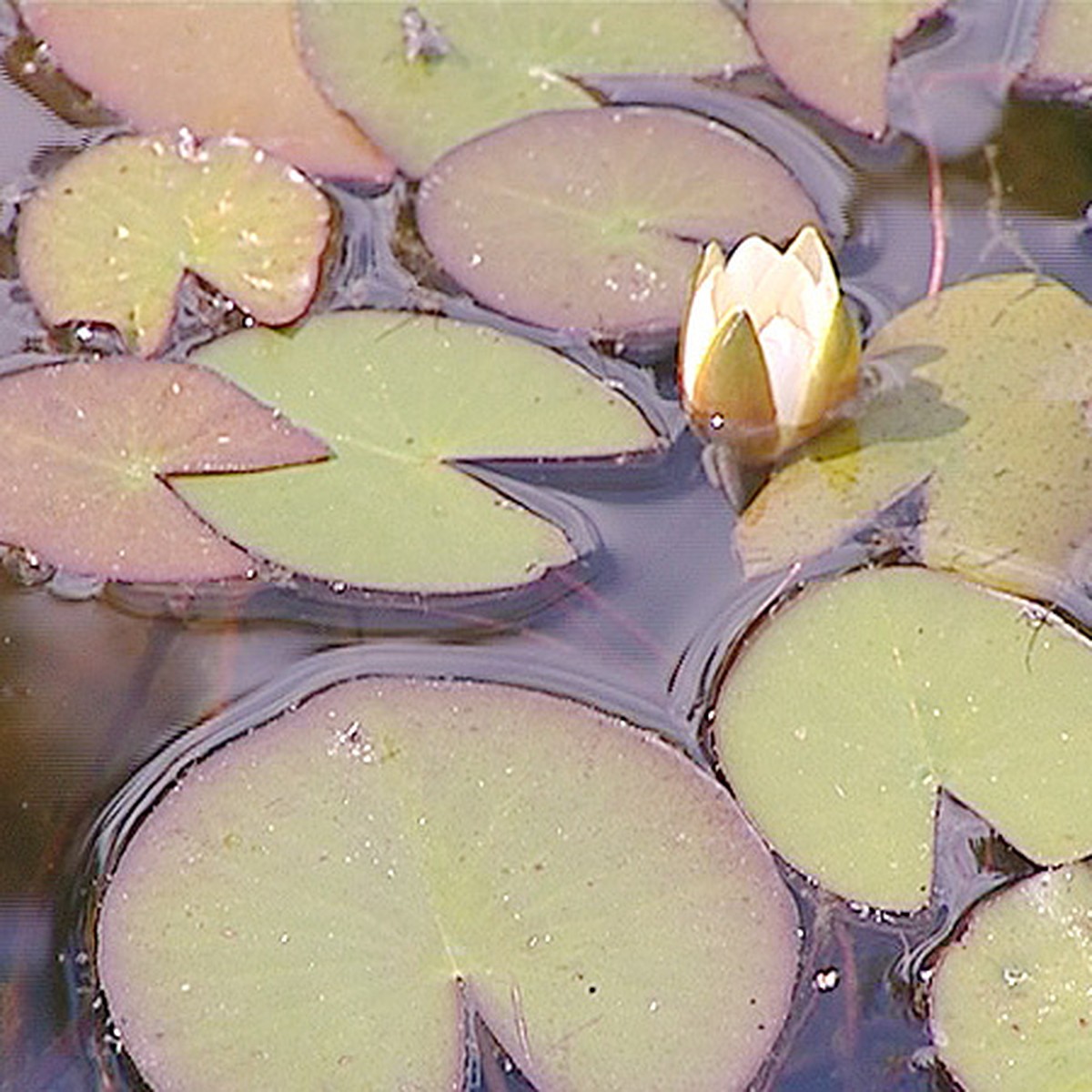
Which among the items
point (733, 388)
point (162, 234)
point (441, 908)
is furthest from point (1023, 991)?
point (162, 234)

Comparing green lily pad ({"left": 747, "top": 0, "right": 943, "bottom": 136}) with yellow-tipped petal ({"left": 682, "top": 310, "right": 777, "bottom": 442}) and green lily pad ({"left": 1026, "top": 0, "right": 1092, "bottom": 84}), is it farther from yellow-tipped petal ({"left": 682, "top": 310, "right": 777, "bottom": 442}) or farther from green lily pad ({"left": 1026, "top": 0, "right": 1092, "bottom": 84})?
yellow-tipped petal ({"left": 682, "top": 310, "right": 777, "bottom": 442})

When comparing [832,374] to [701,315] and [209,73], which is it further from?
[209,73]

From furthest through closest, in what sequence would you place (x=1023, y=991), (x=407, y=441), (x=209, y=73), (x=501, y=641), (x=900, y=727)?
1. (x=209, y=73)
2. (x=407, y=441)
3. (x=501, y=641)
4. (x=900, y=727)
5. (x=1023, y=991)

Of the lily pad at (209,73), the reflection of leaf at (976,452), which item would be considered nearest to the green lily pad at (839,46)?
the reflection of leaf at (976,452)

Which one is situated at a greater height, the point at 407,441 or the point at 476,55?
the point at 476,55

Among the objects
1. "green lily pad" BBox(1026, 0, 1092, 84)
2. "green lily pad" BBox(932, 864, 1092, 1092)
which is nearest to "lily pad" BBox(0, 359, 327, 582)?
"green lily pad" BBox(932, 864, 1092, 1092)

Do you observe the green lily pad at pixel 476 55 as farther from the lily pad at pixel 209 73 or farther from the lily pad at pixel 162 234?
the lily pad at pixel 162 234
